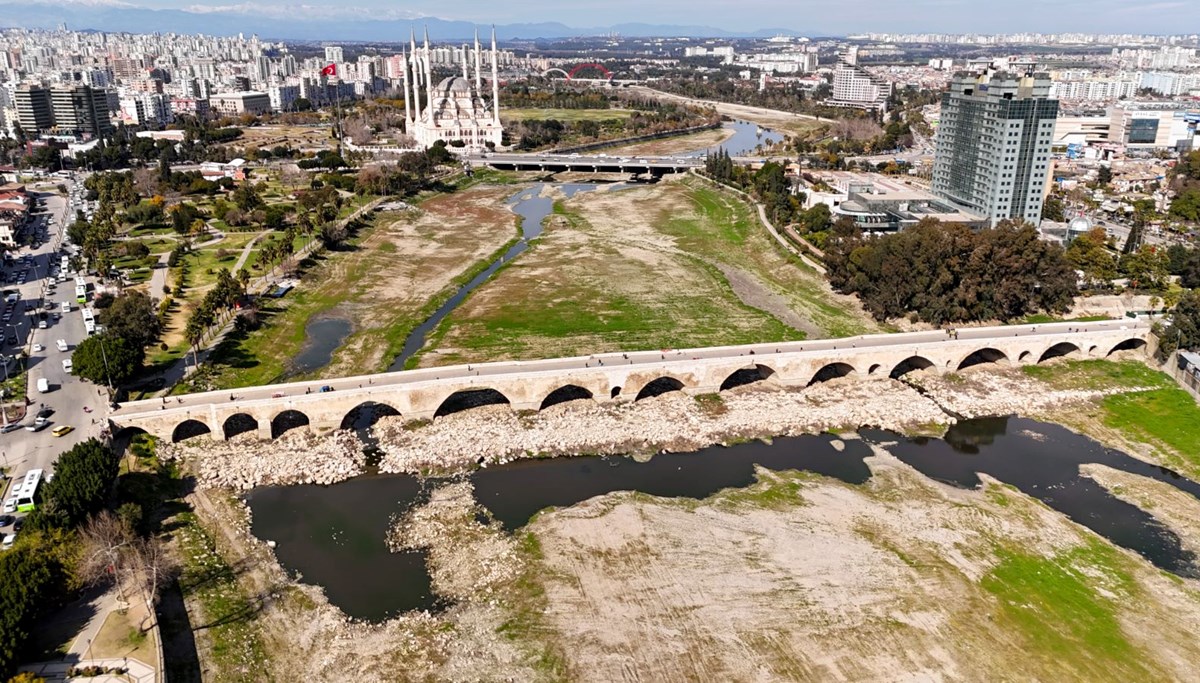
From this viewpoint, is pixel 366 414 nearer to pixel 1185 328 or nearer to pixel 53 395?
pixel 53 395

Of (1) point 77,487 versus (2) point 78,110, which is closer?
(1) point 77,487

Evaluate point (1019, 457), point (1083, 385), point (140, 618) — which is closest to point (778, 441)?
point (1019, 457)

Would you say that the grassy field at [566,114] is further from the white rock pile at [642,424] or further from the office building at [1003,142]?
the white rock pile at [642,424]

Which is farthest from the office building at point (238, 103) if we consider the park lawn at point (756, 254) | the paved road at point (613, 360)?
the paved road at point (613, 360)

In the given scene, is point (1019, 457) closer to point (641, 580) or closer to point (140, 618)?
point (641, 580)

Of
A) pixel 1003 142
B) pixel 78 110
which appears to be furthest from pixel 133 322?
pixel 78 110

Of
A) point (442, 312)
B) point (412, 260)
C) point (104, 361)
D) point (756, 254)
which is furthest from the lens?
point (756, 254)

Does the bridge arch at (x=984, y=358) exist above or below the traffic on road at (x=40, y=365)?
below
